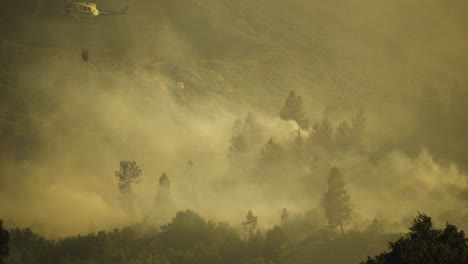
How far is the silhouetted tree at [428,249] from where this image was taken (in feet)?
95.8

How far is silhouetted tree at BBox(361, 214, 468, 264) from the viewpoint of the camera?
1149 inches

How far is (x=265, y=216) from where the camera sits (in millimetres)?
106875

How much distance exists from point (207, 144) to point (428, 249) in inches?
4081

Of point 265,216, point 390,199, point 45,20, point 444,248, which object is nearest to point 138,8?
point 45,20

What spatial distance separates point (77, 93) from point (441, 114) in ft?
388

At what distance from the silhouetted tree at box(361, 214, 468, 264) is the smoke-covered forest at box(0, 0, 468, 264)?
49.9 meters

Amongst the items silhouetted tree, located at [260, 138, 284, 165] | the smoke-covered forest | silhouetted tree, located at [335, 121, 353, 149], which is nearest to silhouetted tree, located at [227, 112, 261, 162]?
the smoke-covered forest

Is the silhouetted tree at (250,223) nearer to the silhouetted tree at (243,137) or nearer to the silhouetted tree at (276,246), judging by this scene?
the silhouetted tree at (276,246)

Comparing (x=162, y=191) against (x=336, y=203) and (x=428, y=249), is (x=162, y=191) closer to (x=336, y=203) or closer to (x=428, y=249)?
(x=336, y=203)

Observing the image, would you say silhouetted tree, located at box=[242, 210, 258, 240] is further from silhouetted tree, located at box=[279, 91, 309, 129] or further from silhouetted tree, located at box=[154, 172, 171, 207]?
silhouetted tree, located at box=[279, 91, 309, 129]

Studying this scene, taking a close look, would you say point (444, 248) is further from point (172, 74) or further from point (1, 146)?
point (172, 74)

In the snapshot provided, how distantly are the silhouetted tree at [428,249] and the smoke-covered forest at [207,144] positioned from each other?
49.9 metres

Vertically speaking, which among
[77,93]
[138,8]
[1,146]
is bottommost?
[1,146]

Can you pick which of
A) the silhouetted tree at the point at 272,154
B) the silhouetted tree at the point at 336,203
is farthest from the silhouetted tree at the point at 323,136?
Result: the silhouetted tree at the point at 336,203
